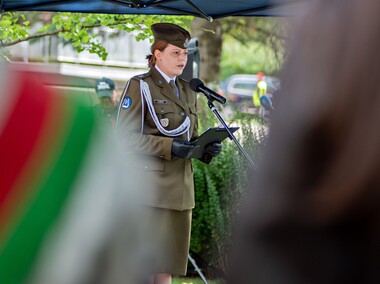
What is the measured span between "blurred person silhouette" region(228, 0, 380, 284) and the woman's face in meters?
4.18

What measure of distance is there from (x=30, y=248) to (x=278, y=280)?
311 mm

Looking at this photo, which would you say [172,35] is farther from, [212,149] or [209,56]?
[209,56]

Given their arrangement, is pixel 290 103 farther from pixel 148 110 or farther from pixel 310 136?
pixel 148 110

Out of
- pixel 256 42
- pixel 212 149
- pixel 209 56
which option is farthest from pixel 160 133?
pixel 209 56

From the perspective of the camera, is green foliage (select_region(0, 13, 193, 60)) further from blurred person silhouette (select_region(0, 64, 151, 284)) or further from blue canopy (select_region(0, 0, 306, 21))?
blurred person silhouette (select_region(0, 64, 151, 284))

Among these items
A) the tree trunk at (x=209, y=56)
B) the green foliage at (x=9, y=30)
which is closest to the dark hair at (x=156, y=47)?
the green foliage at (x=9, y=30)

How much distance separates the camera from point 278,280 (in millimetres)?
1050

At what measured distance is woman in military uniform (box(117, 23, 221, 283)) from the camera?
197 inches

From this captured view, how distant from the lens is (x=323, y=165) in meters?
1.02

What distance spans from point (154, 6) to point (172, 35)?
81 cm

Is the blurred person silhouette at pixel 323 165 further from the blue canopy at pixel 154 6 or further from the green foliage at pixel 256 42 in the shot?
the blue canopy at pixel 154 6

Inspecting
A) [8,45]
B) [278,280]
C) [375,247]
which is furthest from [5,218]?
[8,45]

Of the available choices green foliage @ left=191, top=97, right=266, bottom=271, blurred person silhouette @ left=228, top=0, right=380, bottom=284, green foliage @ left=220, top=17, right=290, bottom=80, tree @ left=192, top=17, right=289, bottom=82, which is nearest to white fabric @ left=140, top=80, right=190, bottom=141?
green foliage @ left=220, top=17, right=290, bottom=80

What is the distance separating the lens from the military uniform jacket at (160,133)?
16.4 ft
